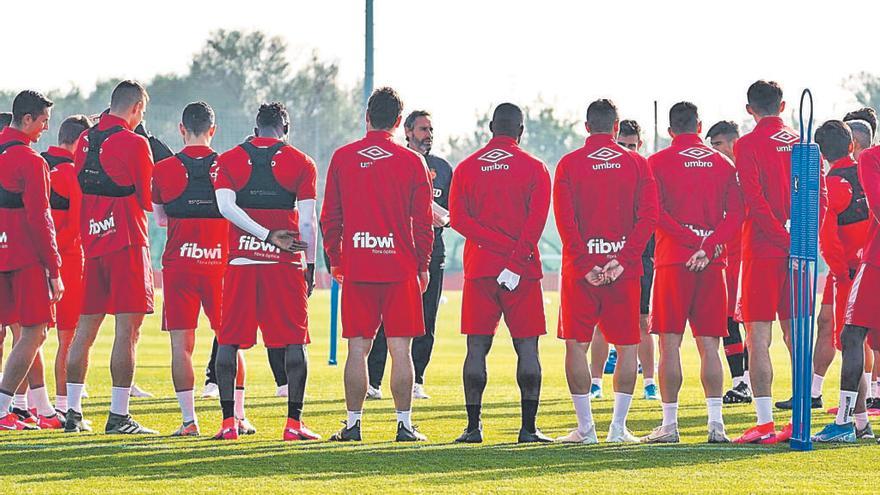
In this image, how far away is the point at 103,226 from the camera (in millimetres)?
10461

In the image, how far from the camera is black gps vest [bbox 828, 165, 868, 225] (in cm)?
1099

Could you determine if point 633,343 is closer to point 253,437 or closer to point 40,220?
point 253,437

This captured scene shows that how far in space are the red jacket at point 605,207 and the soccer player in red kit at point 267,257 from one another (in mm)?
1656

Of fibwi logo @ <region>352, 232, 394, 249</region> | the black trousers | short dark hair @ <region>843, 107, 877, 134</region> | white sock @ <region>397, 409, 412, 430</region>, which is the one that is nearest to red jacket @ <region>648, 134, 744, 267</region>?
fibwi logo @ <region>352, 232, 394, 249</region>

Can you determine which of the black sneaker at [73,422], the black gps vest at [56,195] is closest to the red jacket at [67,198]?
the black gps vest at [56,195]

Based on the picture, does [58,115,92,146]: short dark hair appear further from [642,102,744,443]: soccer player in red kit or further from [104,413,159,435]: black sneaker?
[642,102,744,443]: soccer player in red kit

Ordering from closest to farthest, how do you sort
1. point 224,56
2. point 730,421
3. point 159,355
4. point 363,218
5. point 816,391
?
point 363,218 → point 730,421 → point 816,391 → point 159,355 → point 224,56

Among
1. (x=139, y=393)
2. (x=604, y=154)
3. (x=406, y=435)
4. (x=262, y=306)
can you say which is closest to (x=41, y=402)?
(x=262, y=306)

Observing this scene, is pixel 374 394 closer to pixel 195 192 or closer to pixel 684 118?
pixel 195 192

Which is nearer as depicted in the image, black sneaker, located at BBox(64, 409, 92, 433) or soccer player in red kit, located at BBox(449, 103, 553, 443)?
soccer player in red kit, located at BBox(449, 103, 553, 443)

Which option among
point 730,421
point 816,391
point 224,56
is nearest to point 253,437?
point 730,421

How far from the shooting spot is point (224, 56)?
85500mm

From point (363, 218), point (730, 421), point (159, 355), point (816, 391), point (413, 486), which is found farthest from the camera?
point (159, 355)

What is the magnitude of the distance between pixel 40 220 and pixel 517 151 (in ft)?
10.6
